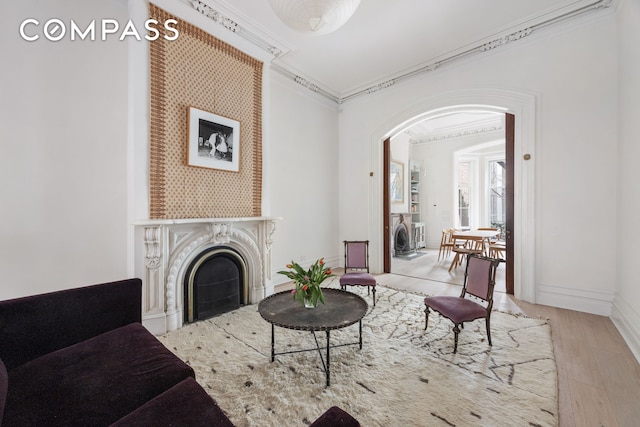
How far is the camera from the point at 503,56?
12.5ft

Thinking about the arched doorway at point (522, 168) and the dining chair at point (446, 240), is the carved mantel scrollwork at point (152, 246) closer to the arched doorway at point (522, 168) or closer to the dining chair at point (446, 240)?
the arched doorway at point (522, 168)

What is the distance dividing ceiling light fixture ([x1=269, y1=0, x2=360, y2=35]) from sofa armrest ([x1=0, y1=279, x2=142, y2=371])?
250 cm

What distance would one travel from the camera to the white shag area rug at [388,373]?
1629mm

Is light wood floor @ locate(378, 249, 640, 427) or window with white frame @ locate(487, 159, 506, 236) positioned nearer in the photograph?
light wood floor @ locate(378, 249, 640, 427)

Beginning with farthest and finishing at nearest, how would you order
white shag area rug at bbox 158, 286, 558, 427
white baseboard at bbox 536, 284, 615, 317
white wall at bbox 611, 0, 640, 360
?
white baseboard at bbox 536, 284, 615, 317 < white wall at bbox 611, 0, 640, 360 < white shag area rug at bbox 158, 286, 558, 427

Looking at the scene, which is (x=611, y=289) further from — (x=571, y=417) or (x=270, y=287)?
(x=270, y=287)

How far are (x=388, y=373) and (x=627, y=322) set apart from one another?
263 centimetres

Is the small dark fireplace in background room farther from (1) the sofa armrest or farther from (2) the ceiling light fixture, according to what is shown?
(2) the ceiling light fixture

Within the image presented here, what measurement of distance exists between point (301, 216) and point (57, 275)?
3.34 m

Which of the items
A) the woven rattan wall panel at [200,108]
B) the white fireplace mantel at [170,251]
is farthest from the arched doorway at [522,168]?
the white fireplace mantel at [170,251]

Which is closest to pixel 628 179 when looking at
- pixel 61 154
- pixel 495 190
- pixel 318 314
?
pixel 318 314

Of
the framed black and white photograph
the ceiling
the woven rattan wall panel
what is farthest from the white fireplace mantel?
the ceiling

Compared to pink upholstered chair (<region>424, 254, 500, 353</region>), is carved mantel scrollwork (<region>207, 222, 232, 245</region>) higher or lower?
higher

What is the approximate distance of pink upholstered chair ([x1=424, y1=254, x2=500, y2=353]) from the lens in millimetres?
2320
